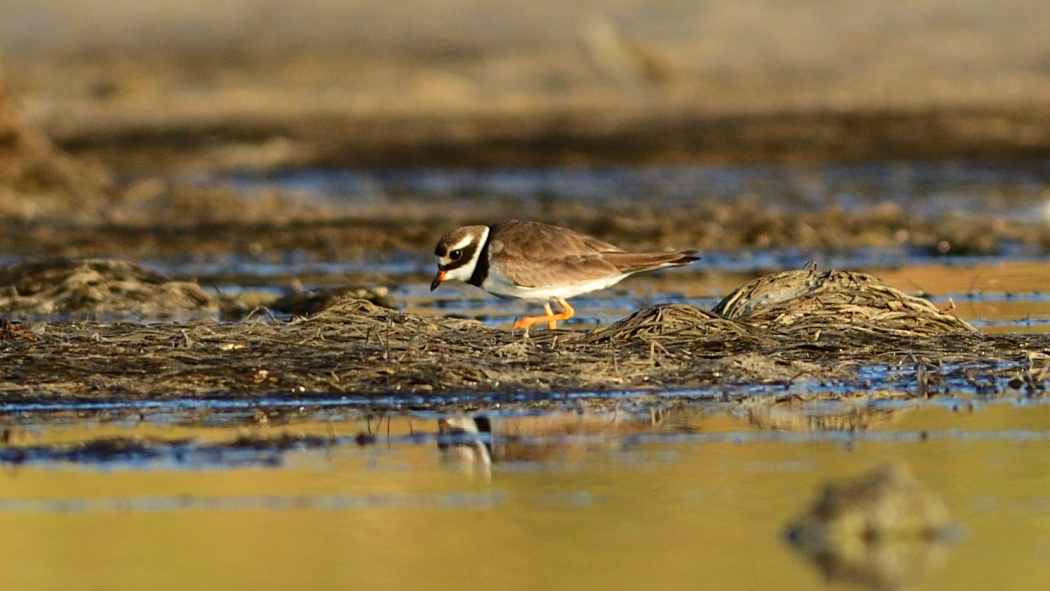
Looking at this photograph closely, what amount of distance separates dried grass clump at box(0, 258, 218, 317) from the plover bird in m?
3.48

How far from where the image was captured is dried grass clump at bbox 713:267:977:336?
12094mm

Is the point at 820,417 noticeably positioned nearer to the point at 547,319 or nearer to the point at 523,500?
the point at 523,500

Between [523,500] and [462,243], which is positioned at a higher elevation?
[462,243]

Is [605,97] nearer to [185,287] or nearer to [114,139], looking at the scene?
[114,139]

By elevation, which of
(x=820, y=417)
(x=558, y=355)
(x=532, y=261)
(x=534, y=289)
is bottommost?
(x=820, y=417)

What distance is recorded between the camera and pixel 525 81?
52.3m

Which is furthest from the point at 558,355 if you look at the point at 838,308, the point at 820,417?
the point at 838,308

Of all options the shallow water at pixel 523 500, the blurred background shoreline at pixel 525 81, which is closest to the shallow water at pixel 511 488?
the shallow water at pixel 523 500

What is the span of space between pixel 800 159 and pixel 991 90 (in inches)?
572

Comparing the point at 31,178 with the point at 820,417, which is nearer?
the point at 820,417

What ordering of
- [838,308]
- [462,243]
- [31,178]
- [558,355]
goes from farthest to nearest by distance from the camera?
[31,178]
[838,308]
[462,243]
[558,355]

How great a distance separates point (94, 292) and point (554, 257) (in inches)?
187

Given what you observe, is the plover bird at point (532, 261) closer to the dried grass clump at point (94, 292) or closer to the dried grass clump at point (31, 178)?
the dried grass clump at point (94, 292)

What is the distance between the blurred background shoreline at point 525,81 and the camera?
3831 centimetres
